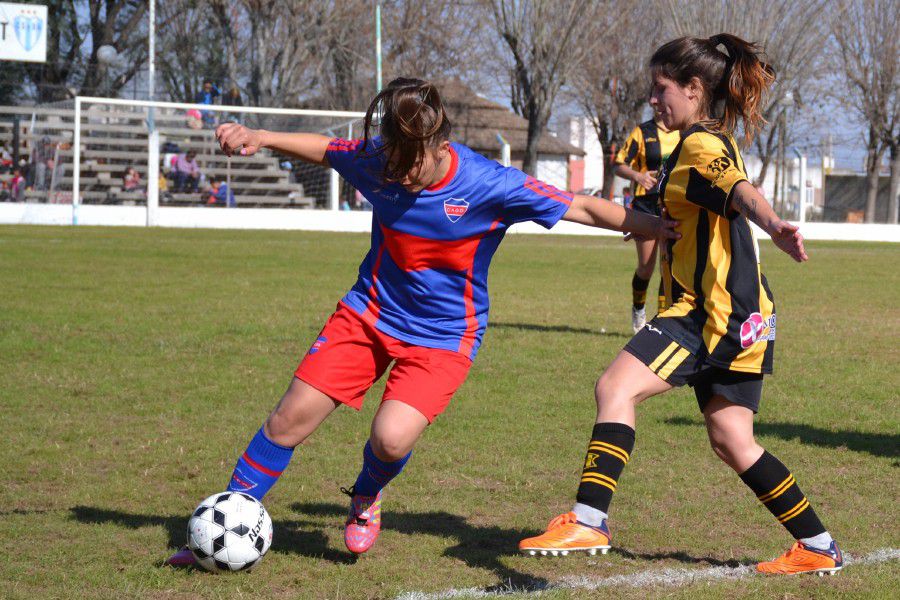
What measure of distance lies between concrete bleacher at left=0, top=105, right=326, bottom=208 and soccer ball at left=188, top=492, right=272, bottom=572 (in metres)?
27.8

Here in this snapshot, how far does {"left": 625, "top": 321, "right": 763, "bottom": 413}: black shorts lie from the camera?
365cm

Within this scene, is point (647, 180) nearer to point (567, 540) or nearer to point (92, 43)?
point (567, 540)

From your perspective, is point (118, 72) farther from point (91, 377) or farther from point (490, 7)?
point (91, 377)

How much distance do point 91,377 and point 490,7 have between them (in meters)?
36.3

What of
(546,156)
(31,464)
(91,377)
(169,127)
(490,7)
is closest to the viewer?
(31,464)

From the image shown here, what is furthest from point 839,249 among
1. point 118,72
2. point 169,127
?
point 118,72

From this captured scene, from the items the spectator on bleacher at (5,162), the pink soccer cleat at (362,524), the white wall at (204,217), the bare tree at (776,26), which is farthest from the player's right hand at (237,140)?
the bare tree at (776,26)

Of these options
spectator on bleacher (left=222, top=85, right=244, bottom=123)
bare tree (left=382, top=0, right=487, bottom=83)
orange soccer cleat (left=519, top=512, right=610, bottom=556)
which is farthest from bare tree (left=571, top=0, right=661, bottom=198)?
orange soccer cleat (left=519, top=512, right=610, bottom=556)

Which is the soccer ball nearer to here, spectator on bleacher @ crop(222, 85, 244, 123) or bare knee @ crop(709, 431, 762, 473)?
bare knee @ crop(709, 431, 762, 473)

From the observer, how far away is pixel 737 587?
372 cm

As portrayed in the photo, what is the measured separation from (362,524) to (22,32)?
3599 centimetres

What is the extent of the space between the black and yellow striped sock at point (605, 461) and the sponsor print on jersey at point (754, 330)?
0.47 meters

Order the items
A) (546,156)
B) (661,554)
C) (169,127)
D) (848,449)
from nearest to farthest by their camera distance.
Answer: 1. (661,554)
2. (848,449)
3. (169,127)
4. (546,156)

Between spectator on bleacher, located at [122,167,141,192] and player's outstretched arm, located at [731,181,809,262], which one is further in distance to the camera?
spectator on bleacher, located at [122,167,141,192]
